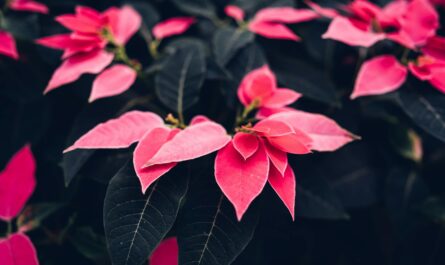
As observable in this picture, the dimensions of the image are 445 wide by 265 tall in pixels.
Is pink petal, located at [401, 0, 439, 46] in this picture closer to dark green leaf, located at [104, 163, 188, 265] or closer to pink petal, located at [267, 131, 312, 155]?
pink petal, located at [267, 131, 312, 155]

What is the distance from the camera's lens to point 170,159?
0.63 meters

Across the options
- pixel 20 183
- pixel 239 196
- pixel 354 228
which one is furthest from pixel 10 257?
pixel 354 228

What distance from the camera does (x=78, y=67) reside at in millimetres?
822

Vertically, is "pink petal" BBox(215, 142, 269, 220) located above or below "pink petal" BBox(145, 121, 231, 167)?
below

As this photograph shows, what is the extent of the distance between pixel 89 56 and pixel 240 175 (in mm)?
422

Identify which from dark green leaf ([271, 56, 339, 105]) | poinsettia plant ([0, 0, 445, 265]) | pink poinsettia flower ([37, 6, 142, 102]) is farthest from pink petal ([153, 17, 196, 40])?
dark green leaf ([271, 56, 339, 105])

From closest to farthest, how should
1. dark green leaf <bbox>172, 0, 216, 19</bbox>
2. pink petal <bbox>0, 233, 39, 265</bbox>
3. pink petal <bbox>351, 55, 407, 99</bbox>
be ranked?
1. pink petal <bbox>0, 233, 39, 265</bbox>
2. pink petal <bbox>351, 55, 407, 99</bbox>
3. dark green leaf <bbox>172, 0, 216, 19</bbox>

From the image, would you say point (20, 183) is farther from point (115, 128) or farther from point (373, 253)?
point (373, 253)

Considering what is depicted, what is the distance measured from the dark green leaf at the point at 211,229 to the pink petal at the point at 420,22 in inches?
19.5

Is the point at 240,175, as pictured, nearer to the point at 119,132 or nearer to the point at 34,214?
the point at 119,132

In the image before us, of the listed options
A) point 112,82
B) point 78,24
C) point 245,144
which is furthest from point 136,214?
point 78,24

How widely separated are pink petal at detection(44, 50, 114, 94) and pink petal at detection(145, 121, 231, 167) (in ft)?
0.87

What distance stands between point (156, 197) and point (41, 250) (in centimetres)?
41

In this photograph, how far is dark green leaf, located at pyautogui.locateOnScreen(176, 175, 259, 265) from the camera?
0.64 metres
